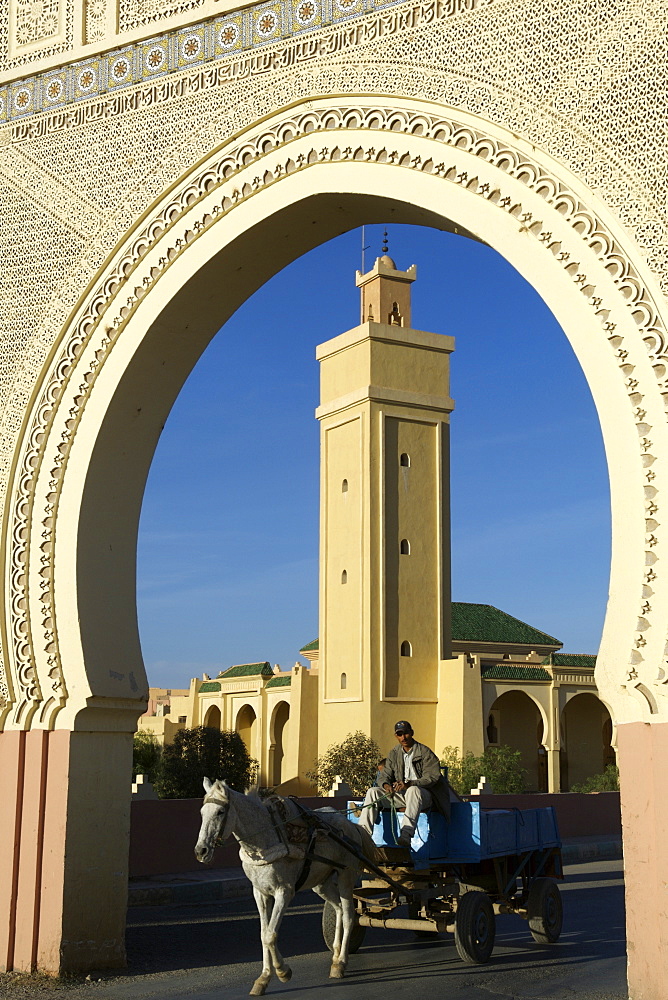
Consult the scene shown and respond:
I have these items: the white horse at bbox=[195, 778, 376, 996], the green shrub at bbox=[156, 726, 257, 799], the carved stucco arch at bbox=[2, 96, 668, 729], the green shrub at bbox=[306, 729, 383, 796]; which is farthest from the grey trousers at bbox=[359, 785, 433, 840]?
the green shrub at bbox=[306, 729, 383, 796]

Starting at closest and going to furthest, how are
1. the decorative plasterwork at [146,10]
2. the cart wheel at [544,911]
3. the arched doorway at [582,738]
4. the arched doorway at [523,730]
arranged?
the decorative plasterwork at [146,10] → the cart wheel at [544,911] → the arched doorway at [523,730] → the arched doorway at [582,738]

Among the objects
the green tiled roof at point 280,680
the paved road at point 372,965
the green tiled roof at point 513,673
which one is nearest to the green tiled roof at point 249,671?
the green tiled roof at point 280,680

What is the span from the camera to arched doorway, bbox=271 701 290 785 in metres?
30.8

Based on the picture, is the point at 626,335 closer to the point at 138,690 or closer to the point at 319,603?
the point at 138,690

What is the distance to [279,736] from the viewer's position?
3130cm

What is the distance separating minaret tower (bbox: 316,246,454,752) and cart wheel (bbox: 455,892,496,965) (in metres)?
19.2

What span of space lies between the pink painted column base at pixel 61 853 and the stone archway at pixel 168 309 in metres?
0.02

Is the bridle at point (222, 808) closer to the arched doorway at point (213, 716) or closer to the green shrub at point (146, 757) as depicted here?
the green shrub at point (146, 757)

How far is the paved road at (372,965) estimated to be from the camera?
5.41 metres

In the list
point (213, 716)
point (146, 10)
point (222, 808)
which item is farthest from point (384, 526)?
point (222, 808)

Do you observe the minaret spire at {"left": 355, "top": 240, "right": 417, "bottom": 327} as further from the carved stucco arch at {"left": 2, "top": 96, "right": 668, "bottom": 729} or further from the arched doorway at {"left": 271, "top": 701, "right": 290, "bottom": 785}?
the carved stucco arch at {"left": 2, "top": 96, "right": 668, "bottom": 729}

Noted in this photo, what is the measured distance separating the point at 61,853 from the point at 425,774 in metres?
2.02

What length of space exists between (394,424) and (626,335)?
23.1 metres

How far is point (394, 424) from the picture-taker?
2739 centimetres
